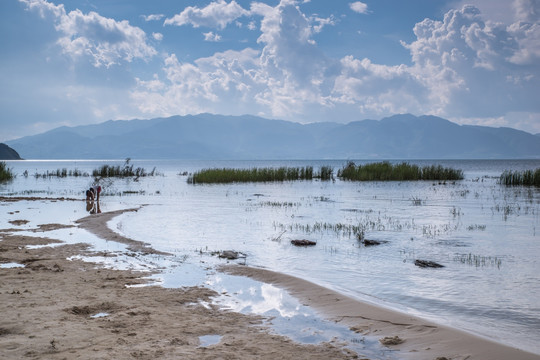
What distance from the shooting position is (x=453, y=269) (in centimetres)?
1033

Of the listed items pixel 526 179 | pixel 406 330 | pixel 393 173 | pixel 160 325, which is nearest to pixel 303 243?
pixel 406 330

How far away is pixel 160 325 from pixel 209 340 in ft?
2.93

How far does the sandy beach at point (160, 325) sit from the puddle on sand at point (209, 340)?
2.8 inches

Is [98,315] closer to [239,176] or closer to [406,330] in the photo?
[406,330]

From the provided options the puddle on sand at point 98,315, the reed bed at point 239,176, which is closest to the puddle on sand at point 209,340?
the puddle on sand at point 98,315

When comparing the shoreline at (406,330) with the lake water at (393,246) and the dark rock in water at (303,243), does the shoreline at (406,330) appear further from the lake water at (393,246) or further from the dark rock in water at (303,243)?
the dark rock in water at (303,243)

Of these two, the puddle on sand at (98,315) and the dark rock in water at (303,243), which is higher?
the puddle on sand at (98,315)

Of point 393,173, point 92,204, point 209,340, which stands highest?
Answer: point 393,173

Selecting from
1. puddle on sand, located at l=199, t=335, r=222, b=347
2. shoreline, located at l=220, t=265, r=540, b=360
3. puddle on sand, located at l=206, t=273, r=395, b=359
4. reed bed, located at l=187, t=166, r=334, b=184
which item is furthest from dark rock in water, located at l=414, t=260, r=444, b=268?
reed bed, located at l=187, t=166, r=334, b=184

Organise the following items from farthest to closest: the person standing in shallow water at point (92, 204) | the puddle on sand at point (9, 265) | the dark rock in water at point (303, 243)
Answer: the person standing in shallow water at point (92, 204) → the dark rock in water at point (303, 243) → the puddle on sand at point (9, 265)

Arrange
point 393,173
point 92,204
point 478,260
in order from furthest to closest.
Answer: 1. point 393,173
2. point 92,204
3. point 478,260

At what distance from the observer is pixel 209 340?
546 centimetres

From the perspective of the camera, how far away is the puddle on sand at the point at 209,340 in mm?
5316

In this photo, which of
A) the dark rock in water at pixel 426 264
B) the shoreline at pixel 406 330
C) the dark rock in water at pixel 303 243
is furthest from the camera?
the dark rock in water at pixel 303 243
